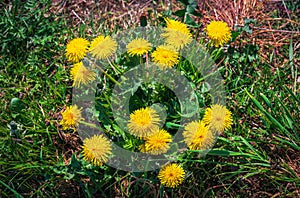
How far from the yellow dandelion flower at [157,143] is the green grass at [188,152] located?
0.18 m

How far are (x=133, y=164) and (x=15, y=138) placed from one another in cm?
57

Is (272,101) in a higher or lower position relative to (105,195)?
higher

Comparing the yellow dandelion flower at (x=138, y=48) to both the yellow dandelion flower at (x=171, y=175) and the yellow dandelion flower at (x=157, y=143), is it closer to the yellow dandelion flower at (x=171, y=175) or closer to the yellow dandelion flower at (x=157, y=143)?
→ the yellow dandelion flower at (x=157, y=143)

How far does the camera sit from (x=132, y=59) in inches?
76.1

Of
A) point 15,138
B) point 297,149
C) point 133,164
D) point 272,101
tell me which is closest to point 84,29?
point 15,138

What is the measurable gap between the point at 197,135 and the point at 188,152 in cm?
17

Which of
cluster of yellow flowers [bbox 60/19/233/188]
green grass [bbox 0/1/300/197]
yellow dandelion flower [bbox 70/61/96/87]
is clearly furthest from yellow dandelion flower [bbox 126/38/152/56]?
green grass [bbox 0/1/300/197]

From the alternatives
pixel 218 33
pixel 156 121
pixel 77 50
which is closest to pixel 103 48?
pixel 77 50

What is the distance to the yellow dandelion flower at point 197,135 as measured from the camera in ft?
5.66

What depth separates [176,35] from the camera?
1.82 m

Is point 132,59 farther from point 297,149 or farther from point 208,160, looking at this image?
point 297,149

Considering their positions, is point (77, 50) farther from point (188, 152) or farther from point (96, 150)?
point (188, 152)

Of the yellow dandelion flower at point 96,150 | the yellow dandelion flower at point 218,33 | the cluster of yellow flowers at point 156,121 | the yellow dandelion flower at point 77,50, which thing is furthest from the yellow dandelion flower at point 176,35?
the yellow dandelion flower at point 96,150

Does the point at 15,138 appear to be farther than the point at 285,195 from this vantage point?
Yes
